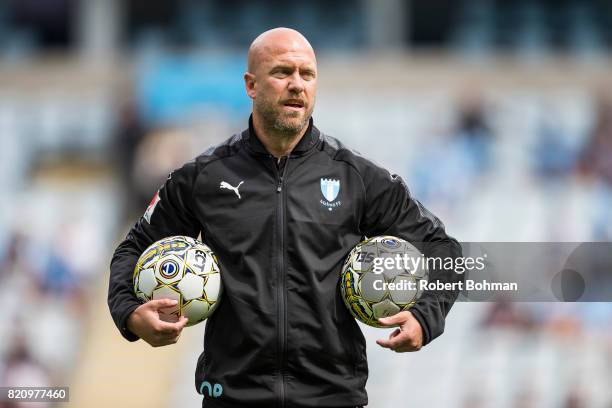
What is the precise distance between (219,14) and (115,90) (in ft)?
8.77

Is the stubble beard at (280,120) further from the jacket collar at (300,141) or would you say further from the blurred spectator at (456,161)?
the blurred spectator at (456,161)

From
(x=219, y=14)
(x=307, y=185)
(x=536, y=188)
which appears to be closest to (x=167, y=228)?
(x=307, y=185)

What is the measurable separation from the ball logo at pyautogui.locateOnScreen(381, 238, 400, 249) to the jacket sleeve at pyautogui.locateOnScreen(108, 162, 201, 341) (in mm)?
762

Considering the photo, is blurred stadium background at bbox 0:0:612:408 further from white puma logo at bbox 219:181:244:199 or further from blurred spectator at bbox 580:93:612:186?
white puma logo at bbox 219:181:244:199

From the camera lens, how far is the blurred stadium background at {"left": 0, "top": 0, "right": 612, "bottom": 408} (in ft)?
39.8

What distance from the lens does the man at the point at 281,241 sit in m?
4.35

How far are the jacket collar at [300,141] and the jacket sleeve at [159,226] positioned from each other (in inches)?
10.0

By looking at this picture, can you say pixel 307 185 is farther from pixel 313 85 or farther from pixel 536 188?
pixel 536 188

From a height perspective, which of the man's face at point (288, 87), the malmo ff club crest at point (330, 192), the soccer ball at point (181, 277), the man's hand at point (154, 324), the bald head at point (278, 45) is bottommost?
the man's hand at point (154, 324)

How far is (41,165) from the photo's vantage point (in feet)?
53.0

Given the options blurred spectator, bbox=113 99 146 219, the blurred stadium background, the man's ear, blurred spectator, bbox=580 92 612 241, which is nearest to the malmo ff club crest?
the man's ear

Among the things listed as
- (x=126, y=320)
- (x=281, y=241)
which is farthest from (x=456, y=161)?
(x=126, y=320)

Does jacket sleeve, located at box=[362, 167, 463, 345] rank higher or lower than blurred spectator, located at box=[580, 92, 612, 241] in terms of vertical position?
lower

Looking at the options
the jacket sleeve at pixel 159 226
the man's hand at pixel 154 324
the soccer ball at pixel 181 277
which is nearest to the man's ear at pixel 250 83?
the jacket sleeve at pixel 159 226
